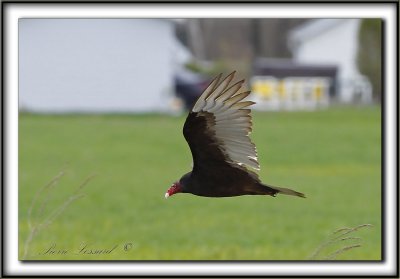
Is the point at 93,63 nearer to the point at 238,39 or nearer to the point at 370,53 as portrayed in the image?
the point at 370,53

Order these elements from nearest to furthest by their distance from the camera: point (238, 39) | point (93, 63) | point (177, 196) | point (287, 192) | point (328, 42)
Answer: point (287, 192) → point (177, 196) → point (93, 63) → point (328, 42) → point (238, 39)

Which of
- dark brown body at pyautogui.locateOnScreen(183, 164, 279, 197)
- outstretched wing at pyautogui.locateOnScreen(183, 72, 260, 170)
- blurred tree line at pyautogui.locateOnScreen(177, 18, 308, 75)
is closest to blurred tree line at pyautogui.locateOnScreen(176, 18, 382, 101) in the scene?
blurred tree line at pyautogui.locateOnScreen(177, 18, 308, 75)

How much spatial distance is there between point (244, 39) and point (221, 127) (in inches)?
1896

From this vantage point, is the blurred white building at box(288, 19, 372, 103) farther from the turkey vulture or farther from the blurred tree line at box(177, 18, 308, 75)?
the turkey vulture

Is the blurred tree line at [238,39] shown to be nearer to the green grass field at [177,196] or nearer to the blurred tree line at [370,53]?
the blurred tree line at [370,53]

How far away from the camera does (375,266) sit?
504 centimetres

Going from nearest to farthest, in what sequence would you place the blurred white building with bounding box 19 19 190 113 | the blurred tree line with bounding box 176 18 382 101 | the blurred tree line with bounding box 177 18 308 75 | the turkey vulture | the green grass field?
the turkey vulture
the green grass field
the blurred white building with bounding box 19 19 190 113
the blurred tree line with bounding box 176 18 382 101
the blurred tree line with bounding box 177 18 308 75

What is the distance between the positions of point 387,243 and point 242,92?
5.47ft

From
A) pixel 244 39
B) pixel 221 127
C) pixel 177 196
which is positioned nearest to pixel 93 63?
pixel 177 196

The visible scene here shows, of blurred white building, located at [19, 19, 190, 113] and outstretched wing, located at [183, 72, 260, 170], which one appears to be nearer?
outstretched wing, located at [183, 72, 260, 170]

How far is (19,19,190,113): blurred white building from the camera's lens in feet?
101

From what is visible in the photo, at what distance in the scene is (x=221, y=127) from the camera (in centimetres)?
372

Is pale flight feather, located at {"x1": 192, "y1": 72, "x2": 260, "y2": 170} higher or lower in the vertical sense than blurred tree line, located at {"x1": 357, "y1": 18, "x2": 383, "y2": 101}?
lower

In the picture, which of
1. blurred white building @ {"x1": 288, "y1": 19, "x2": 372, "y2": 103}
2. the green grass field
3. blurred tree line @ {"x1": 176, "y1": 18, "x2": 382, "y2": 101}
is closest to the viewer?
the green grass field
